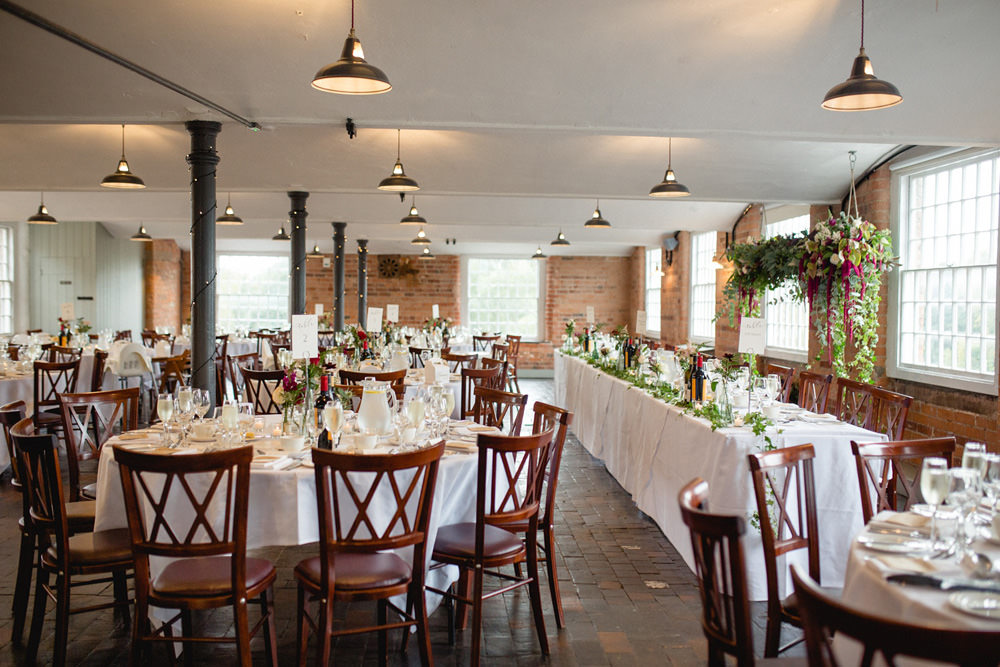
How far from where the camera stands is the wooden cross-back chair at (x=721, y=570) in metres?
1.97

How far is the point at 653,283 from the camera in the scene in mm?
15930

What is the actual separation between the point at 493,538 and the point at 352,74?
227 centimetres

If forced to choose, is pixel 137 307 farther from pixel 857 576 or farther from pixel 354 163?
pixel 857 576

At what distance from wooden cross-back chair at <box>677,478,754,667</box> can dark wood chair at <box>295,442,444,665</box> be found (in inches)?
44.1

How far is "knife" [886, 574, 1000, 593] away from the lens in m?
1.94

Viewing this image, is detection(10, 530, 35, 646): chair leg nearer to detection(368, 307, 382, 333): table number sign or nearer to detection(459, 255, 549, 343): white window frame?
detection(368, 307, 382, 333): table number sign

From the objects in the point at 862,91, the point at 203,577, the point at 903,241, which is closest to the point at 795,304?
the point at 903,241

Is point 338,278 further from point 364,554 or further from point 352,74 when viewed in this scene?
→ point 364,554

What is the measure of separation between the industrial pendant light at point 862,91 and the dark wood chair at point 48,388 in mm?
5978

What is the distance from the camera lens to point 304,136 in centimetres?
835

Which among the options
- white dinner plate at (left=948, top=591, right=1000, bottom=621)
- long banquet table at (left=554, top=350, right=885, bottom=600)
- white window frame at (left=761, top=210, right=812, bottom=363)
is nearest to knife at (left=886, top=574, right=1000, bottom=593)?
white dinner plate at (left=948, top=591, right=1000, bottom=621)

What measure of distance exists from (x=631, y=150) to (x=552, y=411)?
5444 millimetres

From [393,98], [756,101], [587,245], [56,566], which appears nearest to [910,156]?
[756,101]

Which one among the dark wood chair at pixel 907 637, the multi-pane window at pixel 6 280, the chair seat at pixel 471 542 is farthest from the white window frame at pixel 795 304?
the multi-pane window at pixel 6 280
